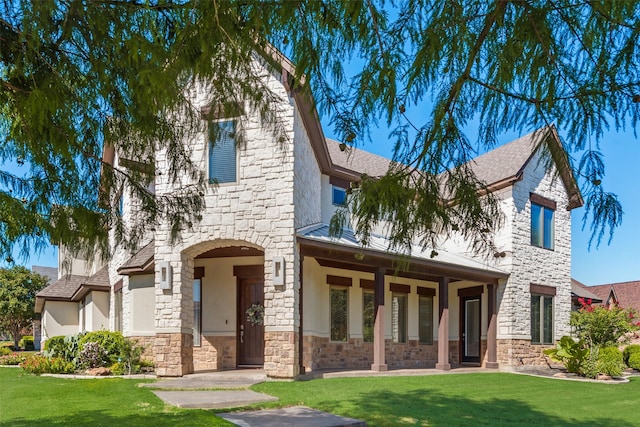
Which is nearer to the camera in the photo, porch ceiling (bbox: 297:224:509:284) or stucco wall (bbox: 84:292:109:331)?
porch ceiling (bbox: 297:224:509:284)

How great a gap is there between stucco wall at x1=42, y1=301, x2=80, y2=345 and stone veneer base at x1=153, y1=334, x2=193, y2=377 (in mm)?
12712

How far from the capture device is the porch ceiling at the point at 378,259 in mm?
12680

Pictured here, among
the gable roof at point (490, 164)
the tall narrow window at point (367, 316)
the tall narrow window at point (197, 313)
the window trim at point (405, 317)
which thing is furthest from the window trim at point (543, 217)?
the tall narrow window at point (197, 313)

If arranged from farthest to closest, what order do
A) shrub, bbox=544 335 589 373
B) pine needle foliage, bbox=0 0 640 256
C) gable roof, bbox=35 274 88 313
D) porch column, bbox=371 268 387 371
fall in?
gable roof, bbox=35 274 88 313 → shrub, bbox=544 335 589 373 → porch column, bbox=371 268 387 371 → pine needle foliage, bbox=0 0 640 256

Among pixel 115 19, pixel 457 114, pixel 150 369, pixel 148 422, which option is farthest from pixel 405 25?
pixel 150 369

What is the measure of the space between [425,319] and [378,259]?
5605 millimetres

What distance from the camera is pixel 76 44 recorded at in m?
4.07

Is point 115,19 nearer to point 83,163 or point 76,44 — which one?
point 76,44

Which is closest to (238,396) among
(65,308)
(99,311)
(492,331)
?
(492,331)

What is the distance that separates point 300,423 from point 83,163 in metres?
4.20

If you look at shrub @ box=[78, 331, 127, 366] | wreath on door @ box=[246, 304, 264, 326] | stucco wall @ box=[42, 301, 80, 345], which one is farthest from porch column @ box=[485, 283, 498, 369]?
Answer: stucco wall @ box=[42, 301, 80, 345]

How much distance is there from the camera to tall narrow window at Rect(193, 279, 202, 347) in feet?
48.2

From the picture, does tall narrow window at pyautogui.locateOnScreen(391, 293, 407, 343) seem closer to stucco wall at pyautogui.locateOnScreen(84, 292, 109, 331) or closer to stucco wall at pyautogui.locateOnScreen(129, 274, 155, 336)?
stucco wall at pyautogui.locateOnScreen(129, 274, 155, 336)

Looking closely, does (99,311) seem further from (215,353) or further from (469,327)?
(469,327)
